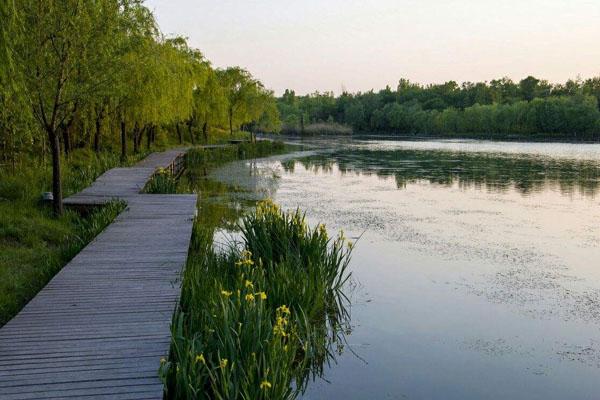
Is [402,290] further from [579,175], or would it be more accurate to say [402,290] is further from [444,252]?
[579,175]

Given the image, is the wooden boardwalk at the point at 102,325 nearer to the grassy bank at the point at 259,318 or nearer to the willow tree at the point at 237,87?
the grassy bank at the point at 259,318

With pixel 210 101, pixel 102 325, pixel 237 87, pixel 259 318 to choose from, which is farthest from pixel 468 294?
pixel 237 87

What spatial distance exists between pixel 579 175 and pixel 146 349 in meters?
24.7

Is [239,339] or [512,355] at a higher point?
[239,339]

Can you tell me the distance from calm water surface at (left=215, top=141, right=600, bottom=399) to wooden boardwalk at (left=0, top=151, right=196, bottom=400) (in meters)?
1.94

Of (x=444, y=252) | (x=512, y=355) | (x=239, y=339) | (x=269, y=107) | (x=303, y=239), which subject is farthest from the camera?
(x=269, y=107)

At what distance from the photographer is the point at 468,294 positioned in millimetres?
8406

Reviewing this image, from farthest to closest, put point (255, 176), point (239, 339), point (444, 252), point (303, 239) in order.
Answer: point (255, 176)
point (444, 252)
point (303, 239)
point (239, 339)

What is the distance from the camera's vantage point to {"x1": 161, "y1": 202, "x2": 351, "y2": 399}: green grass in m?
4.34

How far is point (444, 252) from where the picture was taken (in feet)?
35.4

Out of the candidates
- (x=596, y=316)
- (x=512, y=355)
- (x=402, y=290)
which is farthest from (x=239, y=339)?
(x=596, y=316)

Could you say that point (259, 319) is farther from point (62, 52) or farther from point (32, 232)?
point (62, 52)

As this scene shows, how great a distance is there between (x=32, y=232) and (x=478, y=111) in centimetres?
9147

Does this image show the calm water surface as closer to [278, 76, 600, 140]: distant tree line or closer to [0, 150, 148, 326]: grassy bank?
[0, 150, 148, 326]: grassy bank
